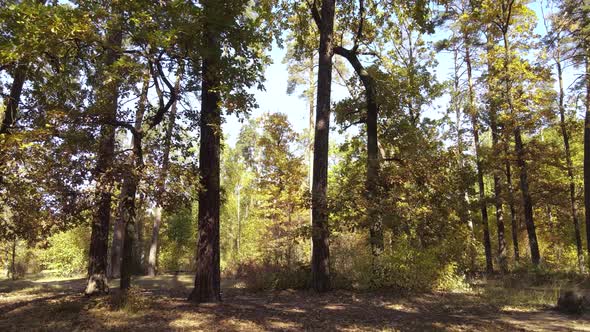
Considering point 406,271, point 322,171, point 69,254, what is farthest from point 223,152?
point 69,254

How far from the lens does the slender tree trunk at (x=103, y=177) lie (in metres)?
8.49

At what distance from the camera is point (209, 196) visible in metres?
9.87

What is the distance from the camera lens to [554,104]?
20234 mm

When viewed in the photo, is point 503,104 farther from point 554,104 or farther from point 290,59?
point 290,59

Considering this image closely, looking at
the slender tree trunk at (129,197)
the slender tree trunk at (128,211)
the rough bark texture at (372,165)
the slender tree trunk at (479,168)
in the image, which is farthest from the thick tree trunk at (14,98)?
the slender tree trunk at (479,168)

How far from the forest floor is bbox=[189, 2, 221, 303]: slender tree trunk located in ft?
1.90

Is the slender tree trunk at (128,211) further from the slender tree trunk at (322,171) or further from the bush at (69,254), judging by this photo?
the bush at (69,254)

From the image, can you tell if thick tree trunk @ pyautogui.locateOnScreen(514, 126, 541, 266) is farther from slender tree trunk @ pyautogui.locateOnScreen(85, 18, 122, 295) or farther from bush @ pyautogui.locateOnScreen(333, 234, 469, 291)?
slender tree trunk @ pyautogui.locateOnScreen(85, 18, 122, 295)

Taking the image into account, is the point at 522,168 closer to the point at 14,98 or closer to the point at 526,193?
the point at 526,193

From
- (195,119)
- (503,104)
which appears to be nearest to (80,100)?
(195,119)

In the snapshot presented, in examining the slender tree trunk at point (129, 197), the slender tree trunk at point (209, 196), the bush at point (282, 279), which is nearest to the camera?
the slender tree trunk at point (129, 197)

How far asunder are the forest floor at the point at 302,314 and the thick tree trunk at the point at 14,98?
4.77 meters

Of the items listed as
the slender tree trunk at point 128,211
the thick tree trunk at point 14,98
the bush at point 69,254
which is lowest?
the bush at point 69,254

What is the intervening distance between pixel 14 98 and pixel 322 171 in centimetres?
921
